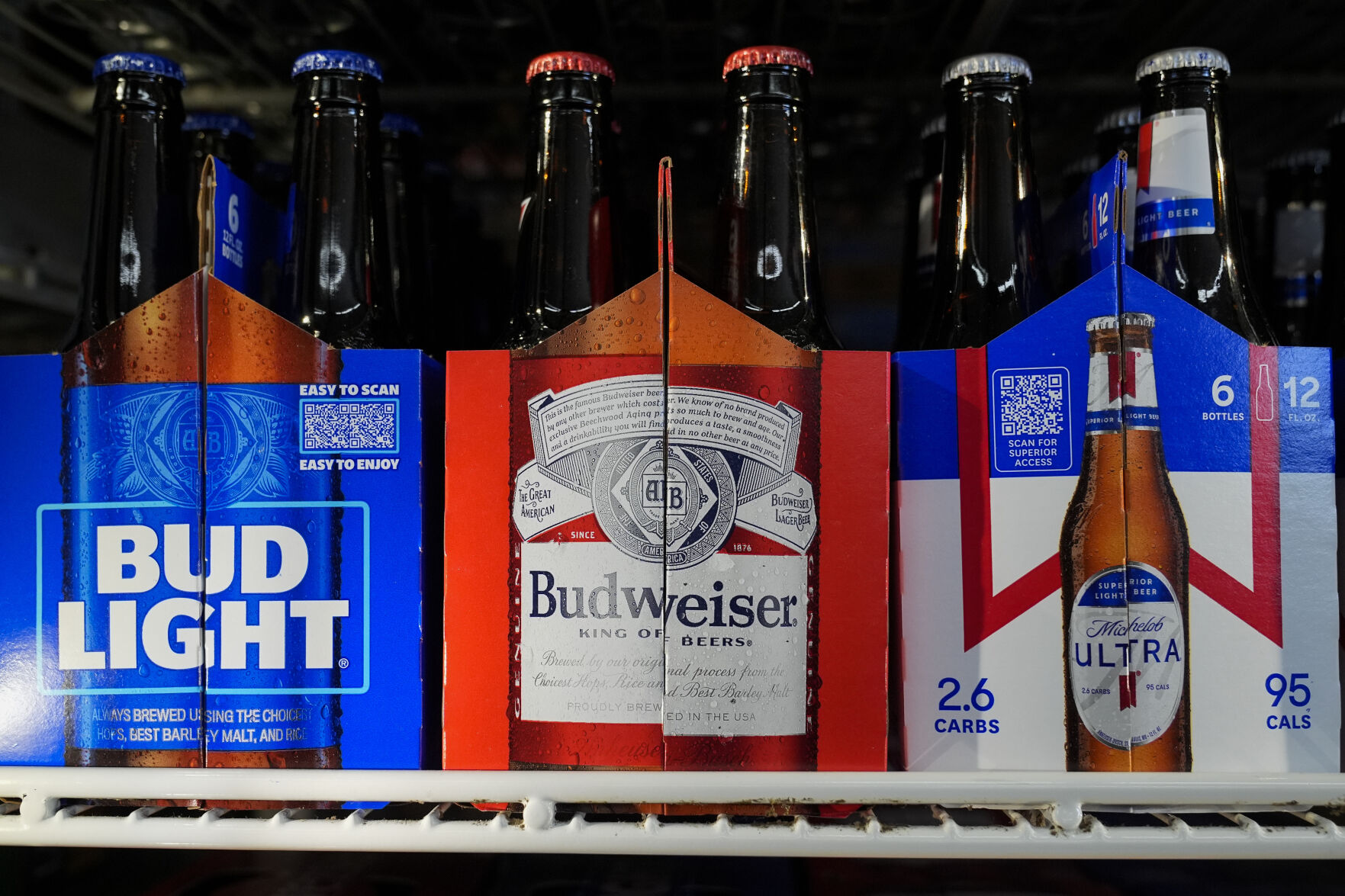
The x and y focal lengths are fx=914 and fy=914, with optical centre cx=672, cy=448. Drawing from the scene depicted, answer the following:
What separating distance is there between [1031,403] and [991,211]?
247 millimetres

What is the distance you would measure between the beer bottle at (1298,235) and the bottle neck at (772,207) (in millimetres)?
680

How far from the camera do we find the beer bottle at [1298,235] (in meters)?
1.13

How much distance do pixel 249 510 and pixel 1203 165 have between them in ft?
2.95

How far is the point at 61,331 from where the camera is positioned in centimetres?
134

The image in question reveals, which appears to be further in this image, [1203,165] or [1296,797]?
[1203,165]

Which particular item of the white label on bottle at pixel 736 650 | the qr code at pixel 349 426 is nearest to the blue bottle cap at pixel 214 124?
the qr code at pixel 349 426

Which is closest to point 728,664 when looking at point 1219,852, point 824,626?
point 824,626

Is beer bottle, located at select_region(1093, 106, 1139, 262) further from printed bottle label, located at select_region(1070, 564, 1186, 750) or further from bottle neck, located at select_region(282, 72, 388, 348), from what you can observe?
A: bottle neck, located at select_region(282, 72, 388, 348)

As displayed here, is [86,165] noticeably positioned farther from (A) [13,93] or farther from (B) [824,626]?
(B) [824,626]

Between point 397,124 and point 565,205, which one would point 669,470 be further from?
point 397,124

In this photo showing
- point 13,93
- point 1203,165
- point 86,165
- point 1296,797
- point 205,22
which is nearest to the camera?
point 1296,797

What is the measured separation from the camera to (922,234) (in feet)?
3.92

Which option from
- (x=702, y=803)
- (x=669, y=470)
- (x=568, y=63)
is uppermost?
(x=568, y=63)

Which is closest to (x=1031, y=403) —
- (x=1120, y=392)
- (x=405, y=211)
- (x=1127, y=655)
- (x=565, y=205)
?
(x=1120, y=392)
